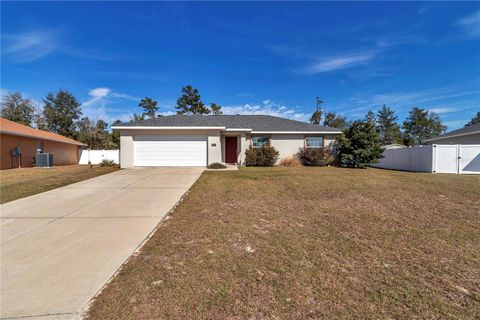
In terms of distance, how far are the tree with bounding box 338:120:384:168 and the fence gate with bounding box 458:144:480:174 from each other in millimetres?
4238

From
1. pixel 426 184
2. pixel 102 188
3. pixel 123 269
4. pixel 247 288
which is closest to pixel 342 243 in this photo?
pixel 247 288

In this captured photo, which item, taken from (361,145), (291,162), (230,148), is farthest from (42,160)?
(361,145)

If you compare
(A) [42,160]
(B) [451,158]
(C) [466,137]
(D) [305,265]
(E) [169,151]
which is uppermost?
(C) [466,137]

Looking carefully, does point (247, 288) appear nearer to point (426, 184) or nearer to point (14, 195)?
point (14, 195)

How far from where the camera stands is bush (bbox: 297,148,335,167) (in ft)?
58.2

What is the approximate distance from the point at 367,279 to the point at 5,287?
4.40m

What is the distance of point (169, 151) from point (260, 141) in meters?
6.88

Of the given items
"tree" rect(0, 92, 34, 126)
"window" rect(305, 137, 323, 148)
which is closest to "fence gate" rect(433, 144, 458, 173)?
"window" rect(305, 137, 323, 148)

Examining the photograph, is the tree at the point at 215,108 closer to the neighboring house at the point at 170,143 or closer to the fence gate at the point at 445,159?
the neighboring house at the point at 170,143

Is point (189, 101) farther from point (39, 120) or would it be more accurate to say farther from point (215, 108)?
point (39, 120)

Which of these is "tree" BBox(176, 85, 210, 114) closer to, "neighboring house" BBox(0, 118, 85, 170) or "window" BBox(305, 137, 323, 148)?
"neighboring house" BBox(0, 118, 85, 170)

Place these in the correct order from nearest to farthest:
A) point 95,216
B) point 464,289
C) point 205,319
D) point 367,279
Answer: point 205,319 → point 464,289 → point 367,279 → point 95,216

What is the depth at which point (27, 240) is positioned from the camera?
14.2ft

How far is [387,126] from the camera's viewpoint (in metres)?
49.7
